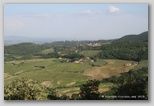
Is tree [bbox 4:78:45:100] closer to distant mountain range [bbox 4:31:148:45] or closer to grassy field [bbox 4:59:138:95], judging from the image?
grassy field [bbox 4:59:138:95]

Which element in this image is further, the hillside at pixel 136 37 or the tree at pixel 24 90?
the tree at pixel 24 90

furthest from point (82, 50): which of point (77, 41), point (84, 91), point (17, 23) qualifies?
point (17, 23)

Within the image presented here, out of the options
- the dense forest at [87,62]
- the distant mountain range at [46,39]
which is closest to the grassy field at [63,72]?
the dense forest at [87,62]

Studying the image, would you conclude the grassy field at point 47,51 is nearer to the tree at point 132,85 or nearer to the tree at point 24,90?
the tree at point 24,90

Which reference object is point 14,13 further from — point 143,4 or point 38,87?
point 143,4

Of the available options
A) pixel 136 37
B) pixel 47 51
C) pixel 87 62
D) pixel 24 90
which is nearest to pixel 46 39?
pixel 47 51

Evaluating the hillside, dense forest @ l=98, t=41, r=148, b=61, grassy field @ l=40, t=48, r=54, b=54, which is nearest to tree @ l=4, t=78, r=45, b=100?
grassy field @ l=40, t=48, r=54, b=54
